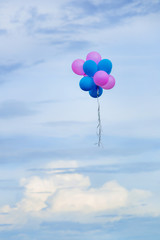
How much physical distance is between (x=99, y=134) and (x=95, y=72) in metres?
4.82

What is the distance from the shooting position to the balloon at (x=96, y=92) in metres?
43.7

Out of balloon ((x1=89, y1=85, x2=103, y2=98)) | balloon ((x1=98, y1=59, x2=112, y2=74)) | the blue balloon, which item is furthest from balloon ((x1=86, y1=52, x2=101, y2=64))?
balloon ((x1=89, y1=85, x2=103, y2=98))

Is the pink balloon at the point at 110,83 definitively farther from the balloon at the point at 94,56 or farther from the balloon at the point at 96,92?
the balloon at the point at 94,56

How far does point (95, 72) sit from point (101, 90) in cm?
196

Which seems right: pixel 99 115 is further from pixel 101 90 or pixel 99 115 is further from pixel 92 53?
pixel 92 53

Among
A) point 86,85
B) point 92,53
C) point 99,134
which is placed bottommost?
point 99,134

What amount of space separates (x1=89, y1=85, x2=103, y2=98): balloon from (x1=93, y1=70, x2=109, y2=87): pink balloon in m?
1.14

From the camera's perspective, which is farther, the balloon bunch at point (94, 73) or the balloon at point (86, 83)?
the balloon at point (86, 83)

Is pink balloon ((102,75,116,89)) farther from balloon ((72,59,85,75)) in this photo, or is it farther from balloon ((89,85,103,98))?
balloon ((72,59,85,75))

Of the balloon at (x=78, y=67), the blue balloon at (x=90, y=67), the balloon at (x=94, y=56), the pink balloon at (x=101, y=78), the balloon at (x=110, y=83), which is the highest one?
the balloon at (x=94, y=56)

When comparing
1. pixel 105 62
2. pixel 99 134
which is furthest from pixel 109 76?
pixel 99 134

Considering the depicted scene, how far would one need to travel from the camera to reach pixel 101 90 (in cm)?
4438

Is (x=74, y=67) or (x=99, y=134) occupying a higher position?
(x=74, y=67)

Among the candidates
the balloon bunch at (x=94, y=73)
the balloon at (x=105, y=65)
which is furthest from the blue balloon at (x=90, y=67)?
the balloon at (x=105, y=65)
